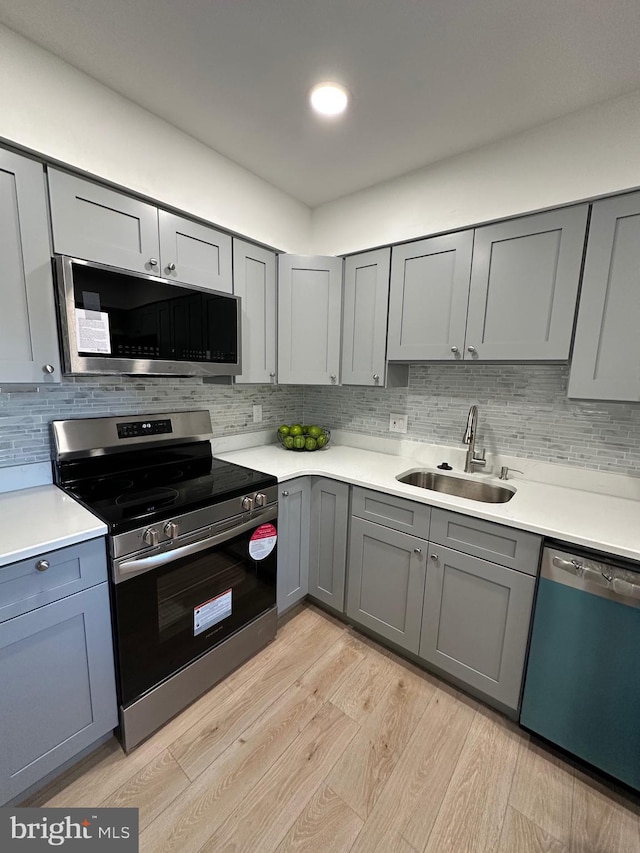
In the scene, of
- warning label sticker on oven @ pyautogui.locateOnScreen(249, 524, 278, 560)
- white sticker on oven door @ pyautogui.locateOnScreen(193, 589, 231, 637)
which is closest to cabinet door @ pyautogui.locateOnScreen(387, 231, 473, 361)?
warning label sticker on oven @ pyautogui.locateOnScreen(249, 524, 278, 560)

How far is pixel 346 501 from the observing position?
1.91 meters

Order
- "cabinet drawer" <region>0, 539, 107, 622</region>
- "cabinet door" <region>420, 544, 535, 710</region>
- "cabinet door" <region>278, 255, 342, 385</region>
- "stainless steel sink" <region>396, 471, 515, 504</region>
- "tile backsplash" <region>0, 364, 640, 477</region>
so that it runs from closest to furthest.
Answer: "cabinet drawer" <region>0, 539, 107, 622</region>
"cabinet door" <region>420, 544, 535, 710</region>
"tile backsplash" <region>0, 364, 640, 477</region>
"stainless steel sink" <region>396, 471, 515, 504</region>
"cabinet door" <region>278, 255, 342, 385</region>

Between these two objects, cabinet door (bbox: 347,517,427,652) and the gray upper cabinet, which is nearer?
cabinet door (bbox: 347,517,427,652)

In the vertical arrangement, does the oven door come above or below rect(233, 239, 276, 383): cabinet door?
below

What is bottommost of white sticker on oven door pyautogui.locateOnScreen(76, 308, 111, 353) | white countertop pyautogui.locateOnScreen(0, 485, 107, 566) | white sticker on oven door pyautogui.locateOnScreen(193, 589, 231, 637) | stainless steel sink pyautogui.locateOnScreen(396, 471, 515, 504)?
white sticker on oven door pyautogui.locateOnScreen(193, 589, 231, 637)

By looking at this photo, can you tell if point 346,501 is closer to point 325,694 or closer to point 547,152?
point 325,694

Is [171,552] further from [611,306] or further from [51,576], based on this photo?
[611,306]

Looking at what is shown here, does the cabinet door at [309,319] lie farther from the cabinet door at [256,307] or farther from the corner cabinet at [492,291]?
the corner cabinet at [492,291]

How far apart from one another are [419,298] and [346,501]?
1170 millimetres

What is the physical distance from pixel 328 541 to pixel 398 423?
35.4 inches

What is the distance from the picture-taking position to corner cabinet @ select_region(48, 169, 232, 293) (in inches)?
50.6

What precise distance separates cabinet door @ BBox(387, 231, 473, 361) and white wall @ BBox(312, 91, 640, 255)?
0.31 ft

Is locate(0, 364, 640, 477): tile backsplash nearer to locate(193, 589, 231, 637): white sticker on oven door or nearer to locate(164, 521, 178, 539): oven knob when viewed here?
locate(164, 521, 178, 539): oven knob

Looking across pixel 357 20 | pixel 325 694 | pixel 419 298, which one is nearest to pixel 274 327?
pixel 419 298
